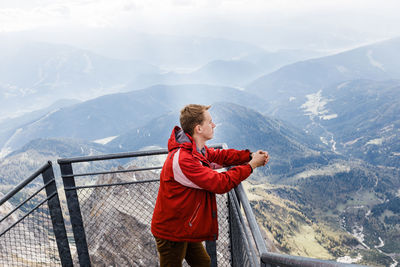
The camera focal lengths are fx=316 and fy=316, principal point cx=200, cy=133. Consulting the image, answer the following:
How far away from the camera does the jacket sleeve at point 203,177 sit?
9.32 ft

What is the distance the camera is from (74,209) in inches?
185

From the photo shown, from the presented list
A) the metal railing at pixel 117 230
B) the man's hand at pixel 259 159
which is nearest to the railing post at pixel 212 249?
the metal railing at pixel 117 230

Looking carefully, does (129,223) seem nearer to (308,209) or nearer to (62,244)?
(62,244)

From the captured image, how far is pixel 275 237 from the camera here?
103m

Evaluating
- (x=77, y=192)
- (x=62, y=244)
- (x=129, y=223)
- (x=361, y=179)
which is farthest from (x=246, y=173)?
(x=361, y=179)

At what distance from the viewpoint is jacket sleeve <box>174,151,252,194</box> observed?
2842 mm

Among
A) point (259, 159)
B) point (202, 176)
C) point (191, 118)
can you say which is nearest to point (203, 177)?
point (202, 176)

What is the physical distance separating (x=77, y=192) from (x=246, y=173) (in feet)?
9.63

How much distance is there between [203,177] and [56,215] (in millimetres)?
2874

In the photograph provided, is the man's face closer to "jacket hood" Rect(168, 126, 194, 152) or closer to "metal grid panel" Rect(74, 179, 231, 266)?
"jacket hood" Rect(168, 126, 194, 152)

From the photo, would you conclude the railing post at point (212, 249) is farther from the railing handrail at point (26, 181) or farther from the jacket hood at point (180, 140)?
the railing handrail at point (26, 181)

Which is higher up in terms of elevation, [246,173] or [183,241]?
[246,173]

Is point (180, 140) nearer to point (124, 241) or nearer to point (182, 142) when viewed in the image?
point (182, 142)

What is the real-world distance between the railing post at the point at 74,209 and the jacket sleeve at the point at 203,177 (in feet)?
7.61
